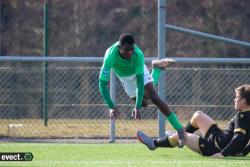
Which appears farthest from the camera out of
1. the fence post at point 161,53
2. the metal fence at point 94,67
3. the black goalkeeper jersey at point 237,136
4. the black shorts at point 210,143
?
the metal fence at point 94,67

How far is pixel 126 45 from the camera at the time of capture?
1148 cm

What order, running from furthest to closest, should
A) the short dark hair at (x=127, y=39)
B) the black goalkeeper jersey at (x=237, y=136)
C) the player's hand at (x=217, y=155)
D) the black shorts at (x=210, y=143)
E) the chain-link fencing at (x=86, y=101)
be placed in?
the chain-link fencing at (x=86, y=101)
the short dark hair at (x=127, y=39)
the black shorts at (x=210, y=143)
the player's hand at (x=217, y=155)
the black goalkeeper jersey at (x=237, y=136)

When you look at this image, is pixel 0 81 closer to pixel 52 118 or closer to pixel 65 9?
pixel 52 118

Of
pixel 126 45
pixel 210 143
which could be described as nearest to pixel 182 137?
pixel 210 143

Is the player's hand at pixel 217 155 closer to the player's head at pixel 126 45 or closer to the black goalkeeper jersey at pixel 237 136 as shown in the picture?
the black goalkeeper jersey at pixel 237 136

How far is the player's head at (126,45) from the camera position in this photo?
37.5 ft

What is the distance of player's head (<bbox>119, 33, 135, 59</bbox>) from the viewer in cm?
1142

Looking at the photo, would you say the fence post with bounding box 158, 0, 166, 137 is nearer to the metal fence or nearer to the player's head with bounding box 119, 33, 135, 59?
the metal fence

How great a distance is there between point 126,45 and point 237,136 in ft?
6.19

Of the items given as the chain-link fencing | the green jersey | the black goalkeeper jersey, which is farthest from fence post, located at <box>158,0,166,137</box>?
the black goalkeeper jersey

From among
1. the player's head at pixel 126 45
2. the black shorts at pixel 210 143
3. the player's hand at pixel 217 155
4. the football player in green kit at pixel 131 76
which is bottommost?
the player's hand at pixel 217 155

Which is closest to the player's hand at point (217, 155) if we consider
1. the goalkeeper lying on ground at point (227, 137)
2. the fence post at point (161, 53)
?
the goalkeeper lying on ground at point (227, 137)

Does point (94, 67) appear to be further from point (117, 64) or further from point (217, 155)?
point (217, 155)

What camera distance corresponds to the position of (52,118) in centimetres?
1578
